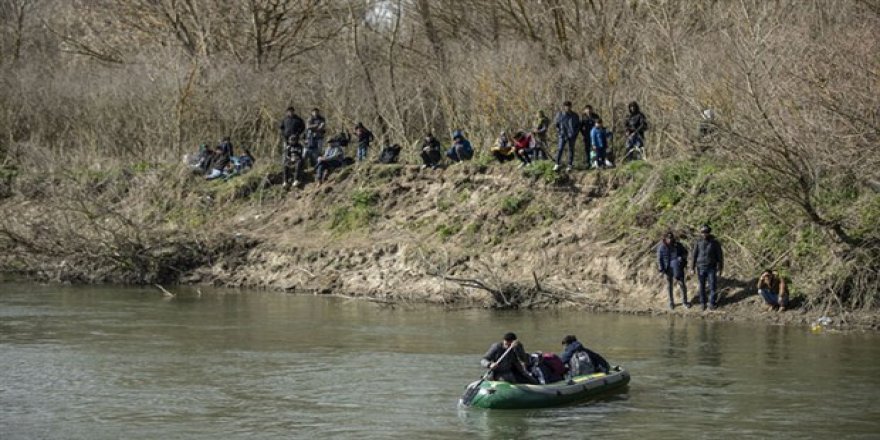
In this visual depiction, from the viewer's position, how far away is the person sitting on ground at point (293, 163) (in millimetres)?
41312

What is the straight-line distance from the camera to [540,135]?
37.8 meters

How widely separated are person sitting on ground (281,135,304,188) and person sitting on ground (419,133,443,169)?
4021 mm

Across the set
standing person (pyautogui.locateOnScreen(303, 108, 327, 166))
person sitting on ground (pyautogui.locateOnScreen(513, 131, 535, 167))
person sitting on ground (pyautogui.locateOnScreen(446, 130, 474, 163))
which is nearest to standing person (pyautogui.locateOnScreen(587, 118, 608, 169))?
person sitting on ground (pyautogui.locateOnScreen(513, 131, 535, 167))

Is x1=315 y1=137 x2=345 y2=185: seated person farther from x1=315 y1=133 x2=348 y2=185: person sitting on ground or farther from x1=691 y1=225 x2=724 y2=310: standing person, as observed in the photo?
x1=691 y1=225 x2=724 y2=310: standing person

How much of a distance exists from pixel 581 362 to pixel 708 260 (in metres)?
8.36

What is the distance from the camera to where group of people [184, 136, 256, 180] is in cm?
4328

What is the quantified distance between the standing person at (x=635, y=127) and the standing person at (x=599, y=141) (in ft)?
2.07

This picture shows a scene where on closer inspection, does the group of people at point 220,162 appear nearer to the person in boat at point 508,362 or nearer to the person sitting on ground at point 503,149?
the person sitting on ground at point 503,149

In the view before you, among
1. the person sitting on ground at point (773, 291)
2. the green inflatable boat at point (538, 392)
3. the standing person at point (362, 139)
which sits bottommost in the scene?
the green inflatable boat at point (538, 392)

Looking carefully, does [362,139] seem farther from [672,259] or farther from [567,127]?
[672,259]

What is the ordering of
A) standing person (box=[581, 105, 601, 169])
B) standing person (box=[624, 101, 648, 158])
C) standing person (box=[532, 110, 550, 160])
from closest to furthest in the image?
1. standing person (box=[624, 101, 648, 158])
2. standing person (box=[581, 105, 601, 169])
3. standing person (box=[532, 110, 550, 160])

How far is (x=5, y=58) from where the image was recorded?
192 feet

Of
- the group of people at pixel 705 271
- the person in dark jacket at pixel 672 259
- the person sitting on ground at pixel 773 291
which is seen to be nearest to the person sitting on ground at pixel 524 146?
the group of people at pixel 705 271

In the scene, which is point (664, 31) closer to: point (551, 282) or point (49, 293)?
point (551, 282)
